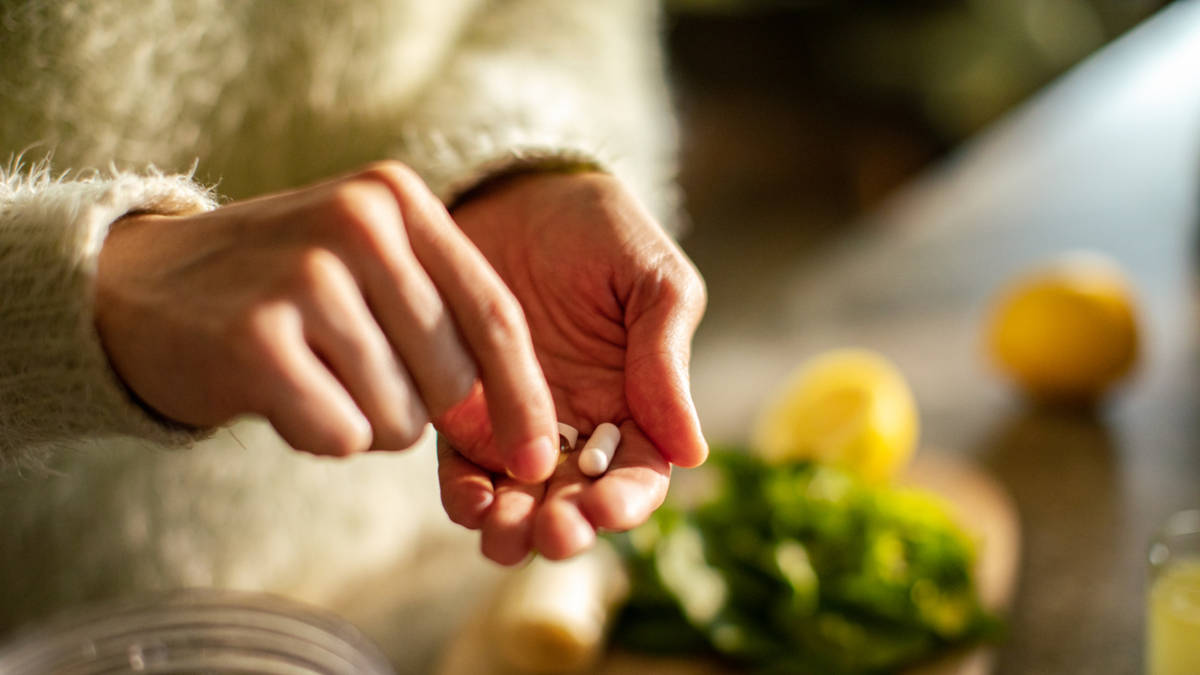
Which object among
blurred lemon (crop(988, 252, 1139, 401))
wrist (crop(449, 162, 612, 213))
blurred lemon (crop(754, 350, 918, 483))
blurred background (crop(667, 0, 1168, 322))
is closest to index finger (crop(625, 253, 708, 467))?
wrist (crop(449, 162, 612, 213))

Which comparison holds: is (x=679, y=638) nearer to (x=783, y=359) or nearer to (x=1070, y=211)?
(x=783, y=359)

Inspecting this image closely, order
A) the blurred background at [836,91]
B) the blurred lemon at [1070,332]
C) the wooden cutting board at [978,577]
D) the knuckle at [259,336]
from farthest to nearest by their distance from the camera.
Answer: the blurred background at [836,91], the blurred lemon at [1070,332], the wooden cutting board at [978,577], the knuckle at [259,336]

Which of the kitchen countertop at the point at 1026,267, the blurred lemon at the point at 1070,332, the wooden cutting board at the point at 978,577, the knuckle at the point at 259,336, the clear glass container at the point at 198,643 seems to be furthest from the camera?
the blurred lemon at the point at 1070,332

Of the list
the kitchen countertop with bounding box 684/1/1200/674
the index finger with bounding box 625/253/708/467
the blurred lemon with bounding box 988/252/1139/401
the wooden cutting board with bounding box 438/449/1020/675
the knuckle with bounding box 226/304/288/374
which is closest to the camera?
the knuckle with bounding box 226/304/288/374

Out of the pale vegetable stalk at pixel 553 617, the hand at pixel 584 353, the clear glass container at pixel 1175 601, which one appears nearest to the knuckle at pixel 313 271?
the hand at pixel 584 353

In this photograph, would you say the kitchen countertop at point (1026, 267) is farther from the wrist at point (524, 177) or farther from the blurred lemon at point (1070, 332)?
the wrist at point (524, 177)

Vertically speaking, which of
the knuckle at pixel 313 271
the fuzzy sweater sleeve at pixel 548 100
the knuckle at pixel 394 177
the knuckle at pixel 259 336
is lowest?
the fuzzy sweater sleeve at pixel 548 100

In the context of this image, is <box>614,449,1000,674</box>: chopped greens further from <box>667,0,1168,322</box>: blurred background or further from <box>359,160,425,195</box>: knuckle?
<box>667,0,1168,322</box>: blurred background

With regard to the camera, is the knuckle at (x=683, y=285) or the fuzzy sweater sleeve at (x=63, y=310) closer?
the fuzzy sweater sleeve at (x=63, y=310)

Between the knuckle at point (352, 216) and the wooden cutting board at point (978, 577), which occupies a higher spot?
the knuckle at point (352, 216)
